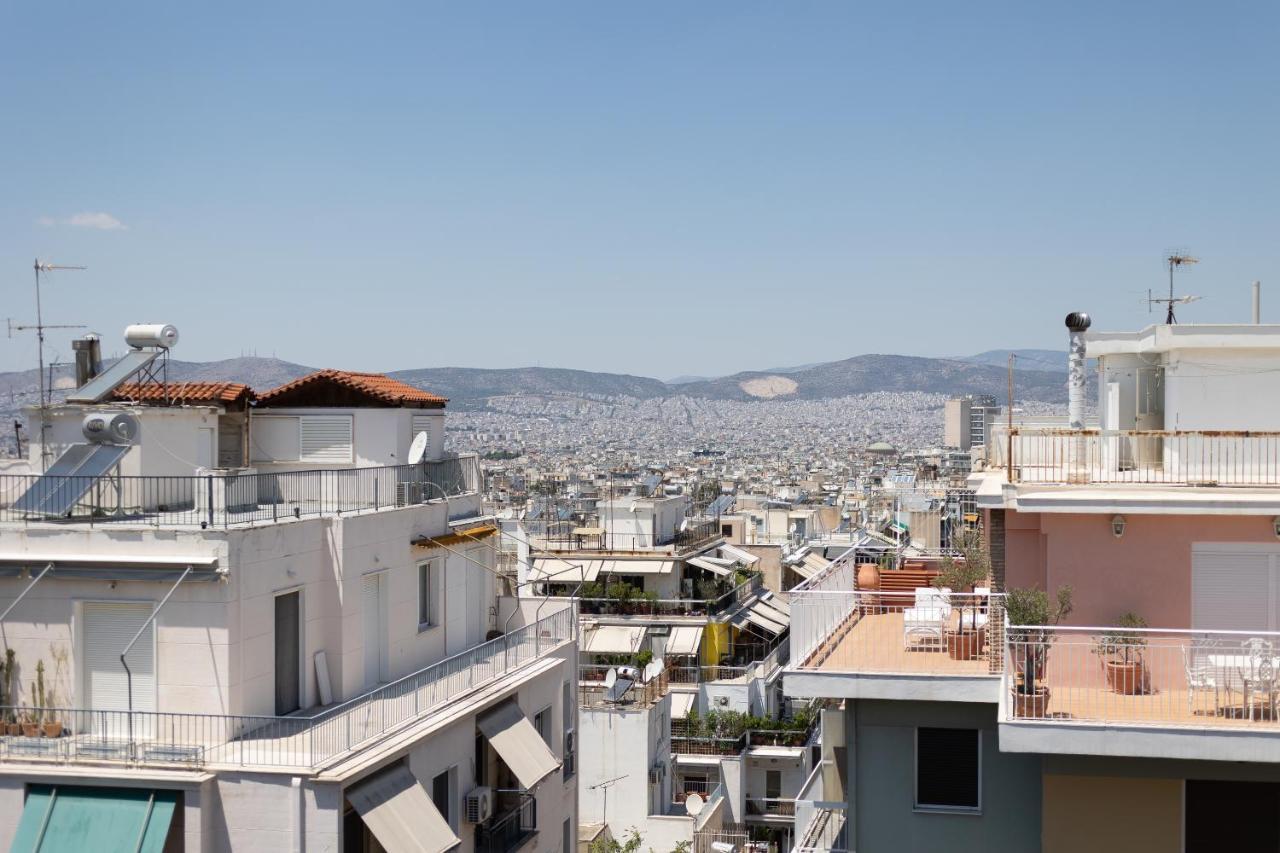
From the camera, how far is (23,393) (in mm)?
22094

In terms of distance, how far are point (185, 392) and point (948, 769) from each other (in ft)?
46.4

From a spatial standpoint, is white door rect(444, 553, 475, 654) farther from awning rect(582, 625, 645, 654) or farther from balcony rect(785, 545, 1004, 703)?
awning rect(582, 625, 645, 654)

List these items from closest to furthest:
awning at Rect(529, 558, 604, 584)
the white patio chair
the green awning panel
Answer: the white patio chair
the green awning panel
awning at Rect(529, 558, 604, 584)

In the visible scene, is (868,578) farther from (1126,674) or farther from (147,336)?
(147,336)

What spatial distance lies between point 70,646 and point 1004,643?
10494 millimetres

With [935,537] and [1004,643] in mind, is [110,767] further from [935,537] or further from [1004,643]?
[935,537]

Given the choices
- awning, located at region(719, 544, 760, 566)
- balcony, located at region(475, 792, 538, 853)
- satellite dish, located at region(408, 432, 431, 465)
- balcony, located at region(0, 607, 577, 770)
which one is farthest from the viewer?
awning, located at region(719, 544, 760, 566)

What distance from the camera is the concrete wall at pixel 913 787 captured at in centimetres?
1173

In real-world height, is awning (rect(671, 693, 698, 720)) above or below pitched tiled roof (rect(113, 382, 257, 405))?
below

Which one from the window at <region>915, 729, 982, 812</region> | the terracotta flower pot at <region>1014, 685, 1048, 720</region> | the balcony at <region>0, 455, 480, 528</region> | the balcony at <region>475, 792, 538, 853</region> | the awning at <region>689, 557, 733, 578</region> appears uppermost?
the balcony at <region>0, 455, 480, 528</region>

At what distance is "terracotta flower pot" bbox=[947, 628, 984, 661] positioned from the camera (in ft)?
40.1

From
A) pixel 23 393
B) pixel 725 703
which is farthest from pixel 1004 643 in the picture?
pixel 725 703

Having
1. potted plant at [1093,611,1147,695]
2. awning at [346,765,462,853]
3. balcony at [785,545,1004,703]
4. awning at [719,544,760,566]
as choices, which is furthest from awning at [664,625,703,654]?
potted plant at [1093,611,1147,695]

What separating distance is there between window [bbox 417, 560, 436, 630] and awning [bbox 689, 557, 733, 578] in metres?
25.6
